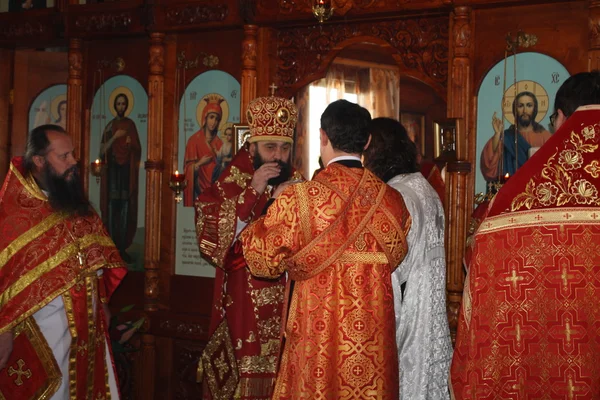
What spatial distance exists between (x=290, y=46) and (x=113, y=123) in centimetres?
161

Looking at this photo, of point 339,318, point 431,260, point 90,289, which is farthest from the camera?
point 90,289

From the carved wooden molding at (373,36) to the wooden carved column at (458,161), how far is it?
0.22 meters

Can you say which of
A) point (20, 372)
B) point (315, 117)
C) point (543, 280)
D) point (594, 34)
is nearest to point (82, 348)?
point (20, 372)

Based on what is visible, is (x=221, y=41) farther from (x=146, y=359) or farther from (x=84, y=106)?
(x=146, y=359)

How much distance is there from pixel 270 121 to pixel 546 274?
194 centimetres

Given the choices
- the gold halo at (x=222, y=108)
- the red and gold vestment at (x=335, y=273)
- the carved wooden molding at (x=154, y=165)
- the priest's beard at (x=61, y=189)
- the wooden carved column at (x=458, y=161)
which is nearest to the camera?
the red and gold vestment at (x=335, y=273)

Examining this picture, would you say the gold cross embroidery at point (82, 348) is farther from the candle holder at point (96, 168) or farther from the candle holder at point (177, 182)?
the candle holder at point (96, 168)

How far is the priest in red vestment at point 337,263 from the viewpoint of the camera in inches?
129

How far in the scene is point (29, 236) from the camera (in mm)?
4180

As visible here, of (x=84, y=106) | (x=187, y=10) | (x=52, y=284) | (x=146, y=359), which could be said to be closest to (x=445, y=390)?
(x=52, y=284)

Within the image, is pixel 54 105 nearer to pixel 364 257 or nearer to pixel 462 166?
pixel 462 166

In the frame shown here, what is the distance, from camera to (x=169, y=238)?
6.10 metres

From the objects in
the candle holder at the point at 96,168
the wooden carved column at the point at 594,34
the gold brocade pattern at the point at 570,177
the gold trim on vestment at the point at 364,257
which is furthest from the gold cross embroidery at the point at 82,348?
the wooden carved column at the point at 594,34

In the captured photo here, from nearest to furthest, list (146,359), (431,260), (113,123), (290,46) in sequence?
(431,260), (290,46), (146,359), (113,123)
